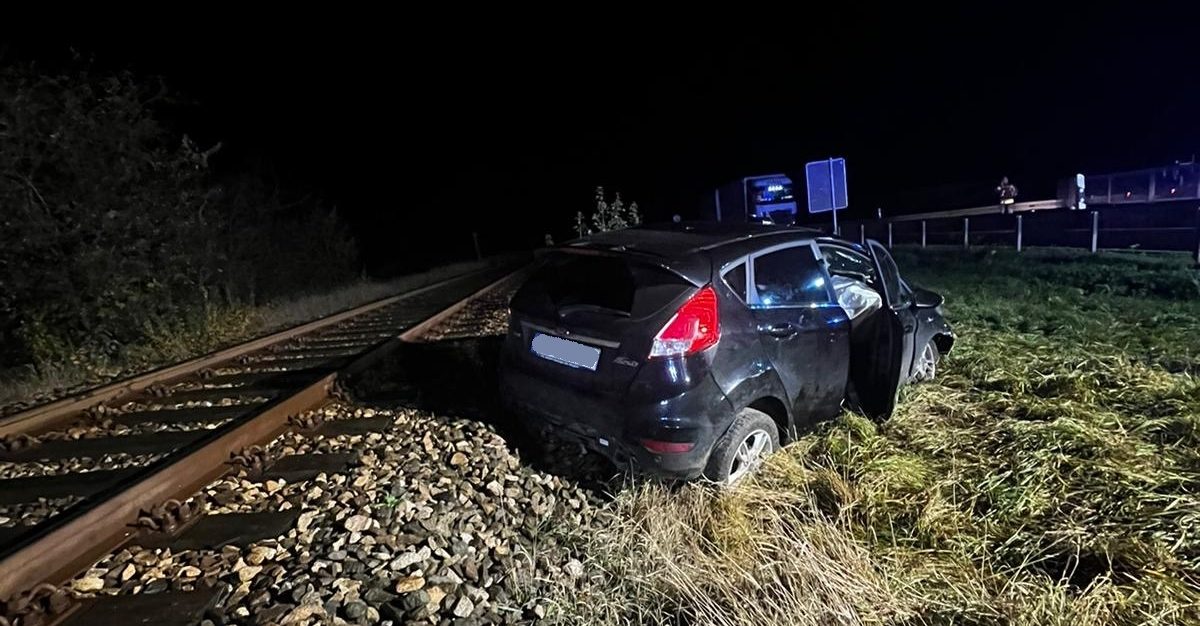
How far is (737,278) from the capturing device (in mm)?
3602

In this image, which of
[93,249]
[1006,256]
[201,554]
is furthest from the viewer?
[1006,256]

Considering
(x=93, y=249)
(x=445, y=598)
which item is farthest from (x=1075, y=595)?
(x=93, y=249)

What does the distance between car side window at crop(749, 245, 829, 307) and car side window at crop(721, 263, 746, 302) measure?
78 mm

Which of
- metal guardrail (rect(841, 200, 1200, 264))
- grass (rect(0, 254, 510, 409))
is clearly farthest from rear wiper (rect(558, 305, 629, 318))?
metal guardrail (rect(841, 200, 1200, 264))

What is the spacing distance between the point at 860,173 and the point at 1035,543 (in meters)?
56.1

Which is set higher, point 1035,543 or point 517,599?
point 517,599

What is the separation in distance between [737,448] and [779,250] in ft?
4.38

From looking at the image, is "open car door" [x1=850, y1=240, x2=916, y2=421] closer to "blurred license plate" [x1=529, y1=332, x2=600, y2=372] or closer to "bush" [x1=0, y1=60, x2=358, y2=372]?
"blurred license plate" [x1=529, y1=332, x2=600, y2=372]

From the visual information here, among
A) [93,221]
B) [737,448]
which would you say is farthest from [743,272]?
[93,221]

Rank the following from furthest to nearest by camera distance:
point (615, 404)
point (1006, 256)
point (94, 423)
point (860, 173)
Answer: point (860, 173), point (1006, 256), point (94, 423), point (615, 404)

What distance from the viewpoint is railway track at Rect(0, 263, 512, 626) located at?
2580 millimetres

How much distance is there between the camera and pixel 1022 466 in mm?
3613

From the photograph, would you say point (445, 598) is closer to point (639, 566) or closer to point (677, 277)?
point (639, 566)

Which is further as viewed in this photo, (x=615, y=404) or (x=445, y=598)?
(x=615, y=404)
